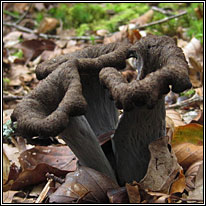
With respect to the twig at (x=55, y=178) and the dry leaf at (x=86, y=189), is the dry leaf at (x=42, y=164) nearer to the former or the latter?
the twig at (x=55, y=178)

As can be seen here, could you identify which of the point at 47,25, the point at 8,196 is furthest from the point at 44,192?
the point at 47,25

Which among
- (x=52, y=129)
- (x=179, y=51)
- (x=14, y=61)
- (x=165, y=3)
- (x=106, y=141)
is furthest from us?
(x=165, y=3)

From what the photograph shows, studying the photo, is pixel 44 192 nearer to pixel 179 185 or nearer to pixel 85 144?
pixel 85 144

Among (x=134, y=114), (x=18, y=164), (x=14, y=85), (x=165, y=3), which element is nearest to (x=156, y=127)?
(x=134, y=114)

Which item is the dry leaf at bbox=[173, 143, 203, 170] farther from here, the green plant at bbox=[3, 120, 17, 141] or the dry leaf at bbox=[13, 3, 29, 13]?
the dry leaf at bbox=[13, 3, 29, 13]

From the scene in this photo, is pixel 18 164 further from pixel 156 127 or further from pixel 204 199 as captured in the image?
pixel 204 199

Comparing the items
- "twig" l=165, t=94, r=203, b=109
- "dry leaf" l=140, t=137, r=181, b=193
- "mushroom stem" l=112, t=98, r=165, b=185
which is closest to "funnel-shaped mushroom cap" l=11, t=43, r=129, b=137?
"mushroom stem" l=112, t=98, r=165, b=185
